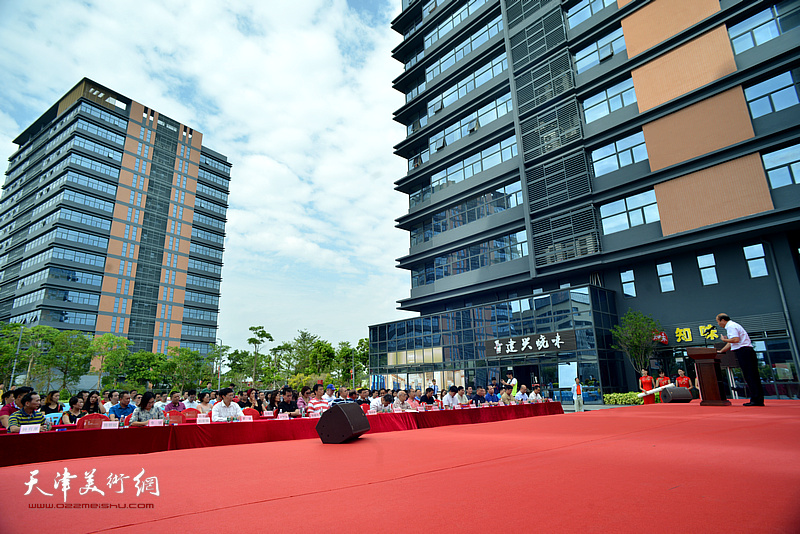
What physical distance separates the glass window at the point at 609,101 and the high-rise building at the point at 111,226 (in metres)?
68.4

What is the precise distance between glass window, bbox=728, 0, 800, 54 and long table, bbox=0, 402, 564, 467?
22.9 metres

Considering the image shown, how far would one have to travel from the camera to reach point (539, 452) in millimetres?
5152

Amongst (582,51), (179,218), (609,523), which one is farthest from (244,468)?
(179,218)

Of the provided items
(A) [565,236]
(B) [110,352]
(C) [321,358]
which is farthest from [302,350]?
(A) [565,236]

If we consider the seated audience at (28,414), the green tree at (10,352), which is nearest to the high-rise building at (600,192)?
the seated audience at (28,414)

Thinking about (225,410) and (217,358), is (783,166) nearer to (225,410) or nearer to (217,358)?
(225,410)

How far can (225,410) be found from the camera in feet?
31.4

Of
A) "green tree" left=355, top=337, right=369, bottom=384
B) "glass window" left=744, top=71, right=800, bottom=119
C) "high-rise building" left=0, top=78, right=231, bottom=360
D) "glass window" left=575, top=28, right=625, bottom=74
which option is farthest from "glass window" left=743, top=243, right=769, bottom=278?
"high-rise building" left=0, top=78, right=231, bottom=360

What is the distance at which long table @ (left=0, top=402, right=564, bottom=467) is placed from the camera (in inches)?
247

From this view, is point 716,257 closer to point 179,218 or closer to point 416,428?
point 416,428

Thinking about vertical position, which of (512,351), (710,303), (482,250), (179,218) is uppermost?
(179,218)

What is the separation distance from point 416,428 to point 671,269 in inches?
723

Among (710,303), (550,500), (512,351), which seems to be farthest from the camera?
(512,351)

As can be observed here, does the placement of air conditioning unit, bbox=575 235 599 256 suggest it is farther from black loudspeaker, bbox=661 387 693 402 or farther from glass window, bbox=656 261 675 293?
black loudspeaker, bbox=661 387 693 402
